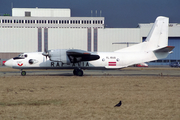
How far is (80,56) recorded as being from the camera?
2819 centimetres

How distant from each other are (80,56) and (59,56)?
2719 millimetres

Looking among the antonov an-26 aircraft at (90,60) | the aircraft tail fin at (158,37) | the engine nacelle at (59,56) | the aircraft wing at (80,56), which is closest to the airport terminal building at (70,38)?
the aircraft tail fin at (158,37)

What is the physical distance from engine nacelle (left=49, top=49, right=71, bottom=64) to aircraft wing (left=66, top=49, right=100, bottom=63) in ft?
1.62

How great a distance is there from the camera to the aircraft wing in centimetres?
2753

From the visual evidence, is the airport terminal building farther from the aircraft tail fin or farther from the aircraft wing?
the aircraft wing

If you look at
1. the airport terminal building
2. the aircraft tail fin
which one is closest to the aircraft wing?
the aircraft tail fin

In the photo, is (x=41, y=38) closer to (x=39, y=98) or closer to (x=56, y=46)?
(x=56, y=46)

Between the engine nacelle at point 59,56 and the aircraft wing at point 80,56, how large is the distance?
49 cm

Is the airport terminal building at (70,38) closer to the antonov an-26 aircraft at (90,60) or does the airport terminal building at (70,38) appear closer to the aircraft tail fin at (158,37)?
the aircraft tail fin at (158,37)

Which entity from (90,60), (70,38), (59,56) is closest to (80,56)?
(90,60)

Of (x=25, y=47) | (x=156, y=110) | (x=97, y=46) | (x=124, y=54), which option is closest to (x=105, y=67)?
(x=124, y=54)

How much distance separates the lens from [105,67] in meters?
29.4

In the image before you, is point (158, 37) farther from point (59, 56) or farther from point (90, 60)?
point (59, 56)

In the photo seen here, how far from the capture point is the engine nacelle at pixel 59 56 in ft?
89.6
